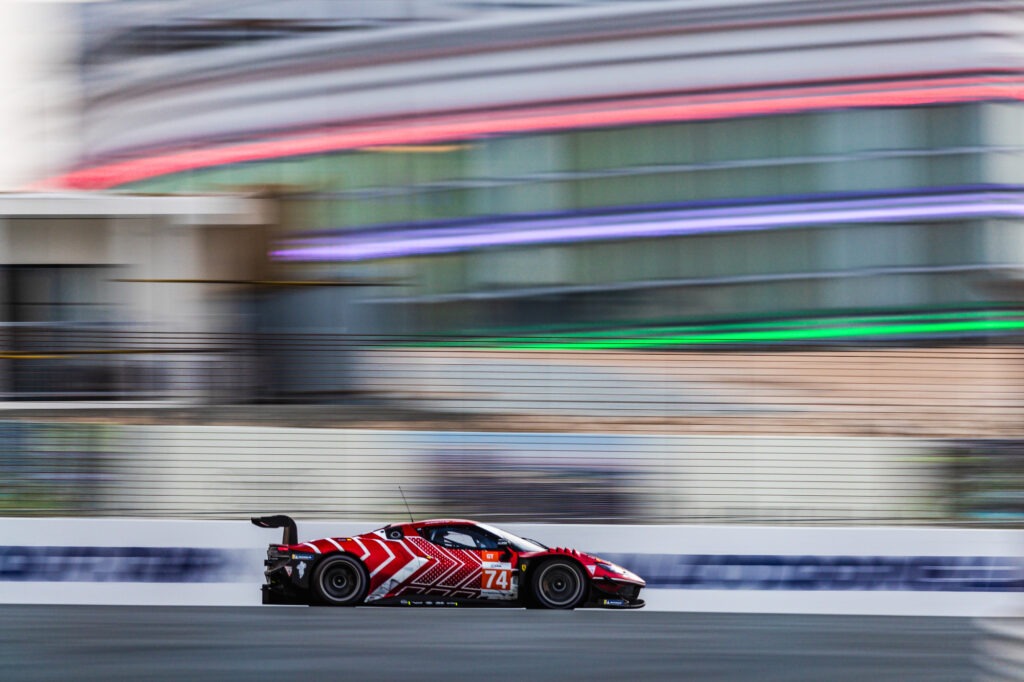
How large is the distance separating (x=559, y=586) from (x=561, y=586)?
0.02m

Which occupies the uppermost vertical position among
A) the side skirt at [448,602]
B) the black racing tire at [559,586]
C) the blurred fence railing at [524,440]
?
the blurred fence railing at [524,440]

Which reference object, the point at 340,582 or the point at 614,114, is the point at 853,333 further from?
the point at 340,582

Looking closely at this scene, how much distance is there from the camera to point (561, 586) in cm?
1159

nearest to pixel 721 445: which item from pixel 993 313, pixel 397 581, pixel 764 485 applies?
pixel 764 485

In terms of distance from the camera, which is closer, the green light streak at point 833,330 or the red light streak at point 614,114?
the green light streak at point 833,330

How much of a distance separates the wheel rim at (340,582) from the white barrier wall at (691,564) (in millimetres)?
994

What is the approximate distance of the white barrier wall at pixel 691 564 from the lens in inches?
477

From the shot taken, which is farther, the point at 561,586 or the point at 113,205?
the point at 113,205

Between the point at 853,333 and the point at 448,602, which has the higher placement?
the point at 853,333

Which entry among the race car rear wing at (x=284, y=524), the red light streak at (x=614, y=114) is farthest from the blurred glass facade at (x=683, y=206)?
the race car rear wing at (x=284, y=524)

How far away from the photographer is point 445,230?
59.9 ft

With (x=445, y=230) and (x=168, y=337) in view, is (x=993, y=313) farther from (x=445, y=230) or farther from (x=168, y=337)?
(x=168, y=337)

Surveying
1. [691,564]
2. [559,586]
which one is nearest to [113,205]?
[559,586]

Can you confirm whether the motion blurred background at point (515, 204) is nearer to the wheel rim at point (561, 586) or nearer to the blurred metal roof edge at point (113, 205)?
the blurred metal roof edge at point (113, 205)
